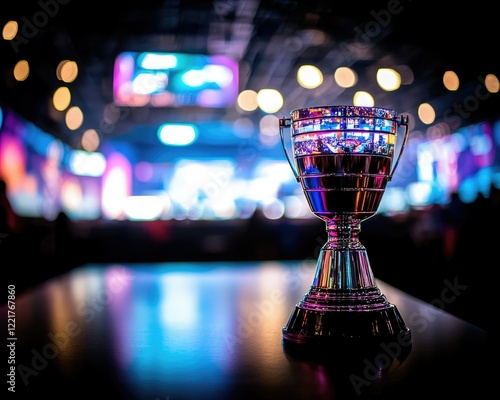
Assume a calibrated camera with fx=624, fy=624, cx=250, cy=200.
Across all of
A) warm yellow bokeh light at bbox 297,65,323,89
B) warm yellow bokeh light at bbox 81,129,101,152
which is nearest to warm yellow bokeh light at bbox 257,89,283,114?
warm yellow bokeh light at bbox 297,65,323,89

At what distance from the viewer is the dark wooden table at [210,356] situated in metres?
0.73

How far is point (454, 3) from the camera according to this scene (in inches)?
181

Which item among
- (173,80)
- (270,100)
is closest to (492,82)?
(270,100)

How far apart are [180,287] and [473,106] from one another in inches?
319

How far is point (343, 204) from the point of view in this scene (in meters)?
1.08

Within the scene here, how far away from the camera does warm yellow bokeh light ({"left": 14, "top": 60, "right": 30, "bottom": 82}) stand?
577cm

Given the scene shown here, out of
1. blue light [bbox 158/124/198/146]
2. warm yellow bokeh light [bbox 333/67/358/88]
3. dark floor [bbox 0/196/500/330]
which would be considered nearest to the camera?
dark floor [bbox 0/196/500/330]

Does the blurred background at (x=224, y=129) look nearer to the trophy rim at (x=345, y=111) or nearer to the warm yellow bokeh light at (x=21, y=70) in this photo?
the warm yellow bokeh light at (x=21, y=70)

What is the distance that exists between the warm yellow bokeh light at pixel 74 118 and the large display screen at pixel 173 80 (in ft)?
11.0

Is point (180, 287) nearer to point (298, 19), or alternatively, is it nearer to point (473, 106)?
point (298, 19)

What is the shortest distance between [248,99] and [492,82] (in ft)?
11.9

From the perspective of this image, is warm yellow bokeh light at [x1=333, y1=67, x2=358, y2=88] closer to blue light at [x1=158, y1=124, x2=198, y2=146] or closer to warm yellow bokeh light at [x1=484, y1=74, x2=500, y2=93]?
warm yellow bokeh light at [x1=484, y1=74, x2=500, y2=93]

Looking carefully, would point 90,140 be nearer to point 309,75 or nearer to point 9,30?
point 309,75

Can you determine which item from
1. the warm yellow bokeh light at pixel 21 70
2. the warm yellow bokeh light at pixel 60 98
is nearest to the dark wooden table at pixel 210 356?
the warm yellow bokeh light at pixel 21 70
